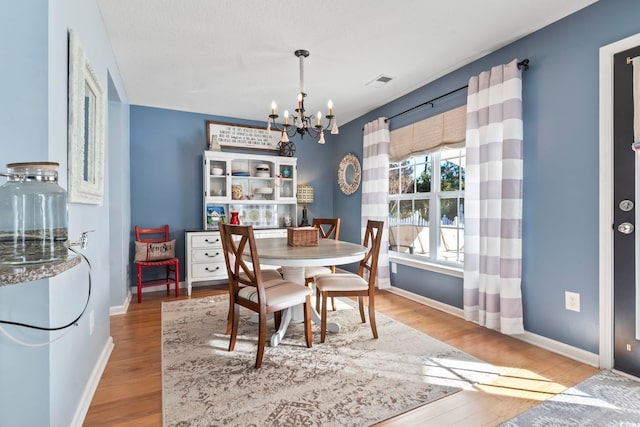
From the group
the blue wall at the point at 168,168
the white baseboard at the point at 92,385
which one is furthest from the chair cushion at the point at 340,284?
the blue wall at the point at 168,168

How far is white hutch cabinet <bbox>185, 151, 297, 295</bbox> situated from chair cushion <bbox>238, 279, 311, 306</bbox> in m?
1.89

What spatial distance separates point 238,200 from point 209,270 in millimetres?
1047

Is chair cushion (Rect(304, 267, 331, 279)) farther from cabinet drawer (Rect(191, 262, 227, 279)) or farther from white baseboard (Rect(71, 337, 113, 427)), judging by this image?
white baseboard (Rect(71, 337, 113, 427))

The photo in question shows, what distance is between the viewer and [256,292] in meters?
2.25

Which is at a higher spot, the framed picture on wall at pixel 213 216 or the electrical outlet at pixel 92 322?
the framed picture on wall at pixel 213 216

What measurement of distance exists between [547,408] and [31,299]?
2.43m

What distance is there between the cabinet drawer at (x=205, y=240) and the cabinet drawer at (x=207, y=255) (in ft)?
0.13

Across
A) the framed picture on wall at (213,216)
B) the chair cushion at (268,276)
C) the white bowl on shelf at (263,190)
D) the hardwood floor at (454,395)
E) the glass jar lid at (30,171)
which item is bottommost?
the hardwood floor at (454,395)

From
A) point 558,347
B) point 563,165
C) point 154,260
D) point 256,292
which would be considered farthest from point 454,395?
point 154,260

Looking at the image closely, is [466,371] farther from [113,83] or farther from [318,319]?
[113,83]

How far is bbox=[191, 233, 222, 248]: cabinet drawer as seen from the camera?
13.2 ft

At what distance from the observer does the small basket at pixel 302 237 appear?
2678 mm

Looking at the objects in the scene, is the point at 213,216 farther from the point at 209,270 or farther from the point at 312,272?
the point at 312,272

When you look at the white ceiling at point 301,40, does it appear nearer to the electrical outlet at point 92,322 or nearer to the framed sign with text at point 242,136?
the framed sign with text at point 242,136
